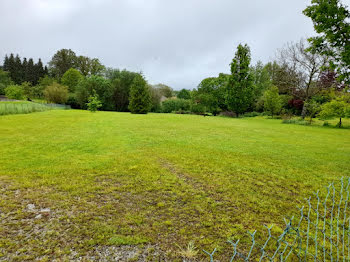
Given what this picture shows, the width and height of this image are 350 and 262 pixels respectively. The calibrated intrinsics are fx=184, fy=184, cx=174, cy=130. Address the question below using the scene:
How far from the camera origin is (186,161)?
6.08 m

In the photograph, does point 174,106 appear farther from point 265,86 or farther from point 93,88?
point 265,86

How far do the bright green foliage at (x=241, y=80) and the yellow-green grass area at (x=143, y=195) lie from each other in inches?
921

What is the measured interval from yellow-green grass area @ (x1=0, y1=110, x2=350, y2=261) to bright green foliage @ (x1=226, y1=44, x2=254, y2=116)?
2340 cm

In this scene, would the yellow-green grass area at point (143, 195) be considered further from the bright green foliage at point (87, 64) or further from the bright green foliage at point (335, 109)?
the bright green foliage at point (87, 64)

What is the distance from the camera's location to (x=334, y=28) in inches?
258

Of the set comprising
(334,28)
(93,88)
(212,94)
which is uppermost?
(212,94)

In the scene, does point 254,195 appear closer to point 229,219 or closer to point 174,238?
point 229,219

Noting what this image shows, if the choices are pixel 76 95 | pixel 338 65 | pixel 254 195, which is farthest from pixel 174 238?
pixel 76 95

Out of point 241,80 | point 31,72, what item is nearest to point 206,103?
point 241,80

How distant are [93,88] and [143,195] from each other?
3614 cm

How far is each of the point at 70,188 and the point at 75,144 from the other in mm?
4190

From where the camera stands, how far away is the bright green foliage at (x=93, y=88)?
3544 centimetres

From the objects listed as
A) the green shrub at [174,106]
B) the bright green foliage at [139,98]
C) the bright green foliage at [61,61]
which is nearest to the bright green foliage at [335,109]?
the bright green foliage at [139,98]

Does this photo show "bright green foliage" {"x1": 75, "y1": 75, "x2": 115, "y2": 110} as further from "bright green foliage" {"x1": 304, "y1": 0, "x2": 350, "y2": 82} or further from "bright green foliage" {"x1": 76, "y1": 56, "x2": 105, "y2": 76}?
"bright green foliage" {"x1": 304, "y1": 0, "x2": 350, "y2": 82}
